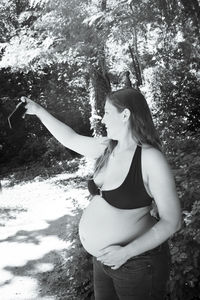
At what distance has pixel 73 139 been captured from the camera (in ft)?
7.18

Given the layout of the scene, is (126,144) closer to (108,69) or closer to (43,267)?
(43,267)

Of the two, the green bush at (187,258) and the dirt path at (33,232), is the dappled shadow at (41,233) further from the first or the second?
the green bush at (187,258)

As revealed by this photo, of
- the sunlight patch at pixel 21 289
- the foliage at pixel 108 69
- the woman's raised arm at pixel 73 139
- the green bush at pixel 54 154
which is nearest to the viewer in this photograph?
the woman's raised arm at pixel 73 139

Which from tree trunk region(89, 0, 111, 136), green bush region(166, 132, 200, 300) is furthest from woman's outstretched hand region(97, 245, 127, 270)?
tree trunk region(89, 0, 111, 136)

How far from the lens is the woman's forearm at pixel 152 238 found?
1.59m

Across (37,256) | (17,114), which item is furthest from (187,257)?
(37,256)

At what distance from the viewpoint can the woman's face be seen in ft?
5.77

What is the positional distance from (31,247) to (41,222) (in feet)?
4.10

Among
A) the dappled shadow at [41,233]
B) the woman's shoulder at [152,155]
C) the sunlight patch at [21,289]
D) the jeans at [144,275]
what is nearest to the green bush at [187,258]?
the jeans at [144,275]

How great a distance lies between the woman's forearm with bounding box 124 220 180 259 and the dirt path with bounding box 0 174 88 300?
7.99 feet

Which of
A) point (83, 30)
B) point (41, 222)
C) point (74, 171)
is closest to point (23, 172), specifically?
point (74, 171)

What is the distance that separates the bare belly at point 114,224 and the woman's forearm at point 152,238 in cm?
9

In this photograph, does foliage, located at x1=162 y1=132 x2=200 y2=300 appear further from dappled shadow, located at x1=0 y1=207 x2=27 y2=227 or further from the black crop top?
dappled shadow, located at x1=0 y1=207 x2=27 y2=227

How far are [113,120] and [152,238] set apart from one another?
0.56 meters
